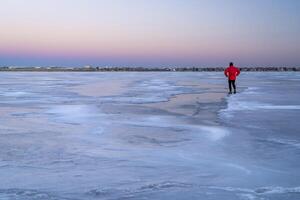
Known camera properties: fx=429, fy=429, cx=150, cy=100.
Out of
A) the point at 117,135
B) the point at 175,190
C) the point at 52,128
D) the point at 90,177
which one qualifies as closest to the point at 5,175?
the point at 90,177

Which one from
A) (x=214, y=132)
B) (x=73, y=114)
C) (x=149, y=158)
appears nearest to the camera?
(x=149, y=158)

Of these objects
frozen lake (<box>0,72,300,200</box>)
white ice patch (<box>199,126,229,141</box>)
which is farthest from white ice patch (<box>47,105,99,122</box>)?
white ice patch (<box>199,126,229,141</box>)

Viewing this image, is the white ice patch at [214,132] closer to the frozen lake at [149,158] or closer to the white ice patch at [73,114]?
the frozen lake at [149,158]

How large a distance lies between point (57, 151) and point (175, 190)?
2.21 metres

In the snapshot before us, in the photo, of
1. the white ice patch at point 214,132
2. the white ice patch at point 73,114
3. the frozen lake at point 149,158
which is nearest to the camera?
the frozen lake at point 149,158

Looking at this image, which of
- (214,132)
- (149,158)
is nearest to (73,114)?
(214,132)

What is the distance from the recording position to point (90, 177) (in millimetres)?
4258

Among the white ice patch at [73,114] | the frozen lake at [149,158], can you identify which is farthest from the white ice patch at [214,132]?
the white ice patch at [73,114]

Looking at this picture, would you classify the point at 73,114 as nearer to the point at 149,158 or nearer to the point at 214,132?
the point at 214,132

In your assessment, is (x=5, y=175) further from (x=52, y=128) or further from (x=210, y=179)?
(x=52, y=128)

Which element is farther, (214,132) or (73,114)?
(73,114)

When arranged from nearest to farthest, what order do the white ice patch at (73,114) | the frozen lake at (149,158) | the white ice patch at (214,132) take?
the frozen lake at (149,158)
the white ice patch at (214,132)
the white ice patch at (73,114)

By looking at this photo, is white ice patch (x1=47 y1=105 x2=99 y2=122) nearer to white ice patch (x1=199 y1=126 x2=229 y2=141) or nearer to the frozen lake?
the frozen lake

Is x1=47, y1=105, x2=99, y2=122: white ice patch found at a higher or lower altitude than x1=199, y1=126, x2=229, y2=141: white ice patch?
higher
